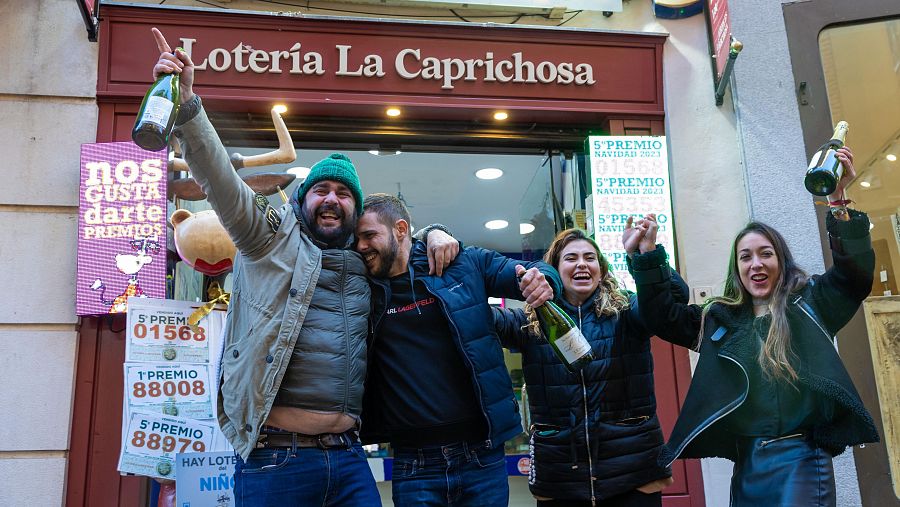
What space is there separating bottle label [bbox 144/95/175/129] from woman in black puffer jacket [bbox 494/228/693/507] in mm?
1803

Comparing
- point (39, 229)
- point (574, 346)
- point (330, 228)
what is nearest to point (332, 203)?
point (330, 228)

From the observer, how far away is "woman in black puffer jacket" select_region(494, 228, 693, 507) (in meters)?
3.35

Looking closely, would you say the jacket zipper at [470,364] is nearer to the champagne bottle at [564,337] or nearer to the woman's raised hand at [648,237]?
the champagne bottle at [564,337]

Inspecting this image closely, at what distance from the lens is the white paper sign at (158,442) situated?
4340 millimetres

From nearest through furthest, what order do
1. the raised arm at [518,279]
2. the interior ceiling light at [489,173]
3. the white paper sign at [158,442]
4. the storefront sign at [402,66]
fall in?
the raised arm at [518,279] → the white paper sign at [158,442] → the storefront sign at [402,66] → the interior ceiling light at [489,173]

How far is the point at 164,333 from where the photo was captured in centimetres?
465

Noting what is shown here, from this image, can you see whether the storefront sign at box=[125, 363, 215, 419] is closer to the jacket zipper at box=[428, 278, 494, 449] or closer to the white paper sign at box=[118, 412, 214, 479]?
the white paper sign at box=[118, 412, 214, 479]

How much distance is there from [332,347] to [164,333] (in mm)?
2190

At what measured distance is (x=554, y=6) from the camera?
5586 millimetres

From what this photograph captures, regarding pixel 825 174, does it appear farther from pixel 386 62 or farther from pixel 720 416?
pixel 386 62

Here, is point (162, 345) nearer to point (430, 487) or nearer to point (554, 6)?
point (430, 487)

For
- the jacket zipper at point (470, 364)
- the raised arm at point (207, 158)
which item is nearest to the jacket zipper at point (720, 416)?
the jacket zipper at point (470, 364)

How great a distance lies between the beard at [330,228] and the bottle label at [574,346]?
3.44 ft

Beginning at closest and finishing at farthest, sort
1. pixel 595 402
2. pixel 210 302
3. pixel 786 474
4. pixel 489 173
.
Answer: pixel 786 474
pixel 595 402
pixel 210 302
pixel 489 173
